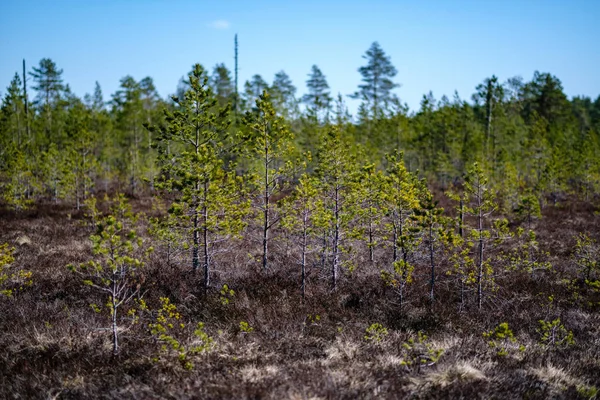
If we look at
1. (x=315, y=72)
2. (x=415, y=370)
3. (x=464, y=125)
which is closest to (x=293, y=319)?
(x=415, y=370)

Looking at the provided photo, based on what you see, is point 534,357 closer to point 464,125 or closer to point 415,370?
point 415,370

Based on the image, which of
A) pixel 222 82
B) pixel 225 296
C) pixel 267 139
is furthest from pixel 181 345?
pixel 222 82

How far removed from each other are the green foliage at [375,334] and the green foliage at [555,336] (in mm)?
2962

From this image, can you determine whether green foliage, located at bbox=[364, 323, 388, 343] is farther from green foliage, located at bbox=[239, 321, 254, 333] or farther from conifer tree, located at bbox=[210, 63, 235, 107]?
conifer tree, located at bbox=[210, 63, 235, 107]

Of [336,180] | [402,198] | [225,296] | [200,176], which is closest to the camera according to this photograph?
[200,176]

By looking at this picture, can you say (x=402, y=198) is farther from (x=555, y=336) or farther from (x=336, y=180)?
(x=555, y=336)

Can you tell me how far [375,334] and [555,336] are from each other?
375cm

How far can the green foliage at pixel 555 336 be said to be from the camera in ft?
24.4

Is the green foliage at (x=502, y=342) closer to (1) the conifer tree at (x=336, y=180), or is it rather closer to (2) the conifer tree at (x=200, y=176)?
(1) the conifer tree at (x=336, y=180)

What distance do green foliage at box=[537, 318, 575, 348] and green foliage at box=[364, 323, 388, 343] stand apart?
9.72ft

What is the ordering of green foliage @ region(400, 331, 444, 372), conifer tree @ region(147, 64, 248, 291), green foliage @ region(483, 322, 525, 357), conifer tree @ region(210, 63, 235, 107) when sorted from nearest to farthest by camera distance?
green foliage @ region(400, 331, 444, 372) → green foliage @ region(483, 322, 525, 357) → conifer tree @ region(147, 64, 248, 291) → conifer tree @ region(210, 63, 235, 107)

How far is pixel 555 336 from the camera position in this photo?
7.89 m

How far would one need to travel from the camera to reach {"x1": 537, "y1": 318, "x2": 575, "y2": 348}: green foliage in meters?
7.45

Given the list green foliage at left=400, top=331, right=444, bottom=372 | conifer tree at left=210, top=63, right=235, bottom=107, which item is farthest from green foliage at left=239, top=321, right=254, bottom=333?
conifer tree at left=210, top=63, right=235, bottom=107
